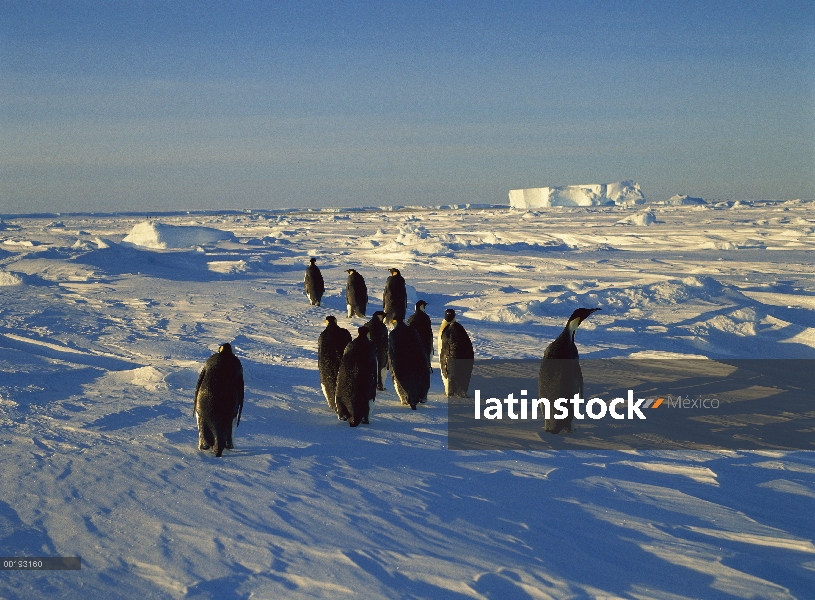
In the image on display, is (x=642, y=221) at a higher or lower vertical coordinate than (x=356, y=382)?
higher

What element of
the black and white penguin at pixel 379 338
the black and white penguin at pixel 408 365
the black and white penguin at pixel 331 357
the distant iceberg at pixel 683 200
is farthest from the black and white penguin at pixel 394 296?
the distant iceberg at pixel 683 200

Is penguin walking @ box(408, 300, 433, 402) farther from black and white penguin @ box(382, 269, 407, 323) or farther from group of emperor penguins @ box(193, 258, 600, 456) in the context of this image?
black and white penguin @ box(382, 269, 407, 323)

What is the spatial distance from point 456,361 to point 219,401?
102 inches

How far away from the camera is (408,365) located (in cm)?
634

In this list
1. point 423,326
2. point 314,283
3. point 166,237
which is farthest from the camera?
point 166,237

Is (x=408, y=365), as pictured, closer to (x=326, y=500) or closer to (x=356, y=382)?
(x=356, y=382)

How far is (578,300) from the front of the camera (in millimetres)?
14430

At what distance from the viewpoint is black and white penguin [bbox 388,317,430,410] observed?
6.34 metres

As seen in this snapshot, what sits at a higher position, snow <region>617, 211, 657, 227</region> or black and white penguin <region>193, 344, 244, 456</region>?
snow <region>617, 211, 657, 227</region>

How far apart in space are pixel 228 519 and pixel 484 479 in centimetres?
156

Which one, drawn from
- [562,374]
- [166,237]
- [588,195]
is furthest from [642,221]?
[588,195]

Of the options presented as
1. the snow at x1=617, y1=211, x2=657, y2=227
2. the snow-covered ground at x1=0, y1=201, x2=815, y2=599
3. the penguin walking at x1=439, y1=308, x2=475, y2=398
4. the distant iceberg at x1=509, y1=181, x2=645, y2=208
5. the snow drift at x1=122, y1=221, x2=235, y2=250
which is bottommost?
the snow-covered ground at x1=0, y1=201, x2=815, y2=599

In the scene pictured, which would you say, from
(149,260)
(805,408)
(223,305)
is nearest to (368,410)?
(805,408)

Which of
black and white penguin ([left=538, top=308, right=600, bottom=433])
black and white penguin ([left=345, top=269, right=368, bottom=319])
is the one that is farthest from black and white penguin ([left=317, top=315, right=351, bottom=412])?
black and white penguin ([left=345, top=269, right=368, bottom=319])
